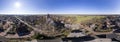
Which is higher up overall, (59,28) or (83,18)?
(83,18)

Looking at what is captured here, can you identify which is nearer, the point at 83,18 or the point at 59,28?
the point at 59,28

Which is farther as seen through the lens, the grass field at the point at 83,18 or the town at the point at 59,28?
the grass field at the point at 83,18

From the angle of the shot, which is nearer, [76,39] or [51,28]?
[76,39]

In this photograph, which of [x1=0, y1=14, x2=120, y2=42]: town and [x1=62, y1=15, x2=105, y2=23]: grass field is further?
[x1=62, y1=15, x2=105, y2=23]: grass field

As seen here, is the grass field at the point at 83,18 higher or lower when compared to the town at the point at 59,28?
higher

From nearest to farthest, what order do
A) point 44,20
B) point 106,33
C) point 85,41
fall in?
point 85,41
point 106,33
point 44,20

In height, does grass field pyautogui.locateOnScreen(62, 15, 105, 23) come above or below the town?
above

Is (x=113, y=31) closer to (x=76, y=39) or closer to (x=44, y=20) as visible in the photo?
(x=76, y=39)

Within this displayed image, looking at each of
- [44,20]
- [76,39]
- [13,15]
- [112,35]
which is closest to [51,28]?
[44,20]
